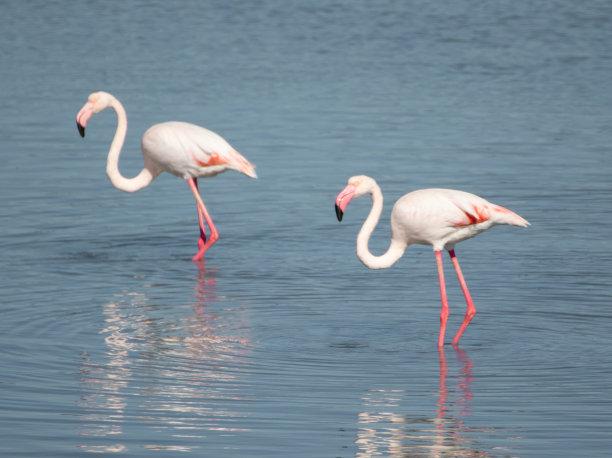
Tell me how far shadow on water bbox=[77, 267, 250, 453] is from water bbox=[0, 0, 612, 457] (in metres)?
0.02

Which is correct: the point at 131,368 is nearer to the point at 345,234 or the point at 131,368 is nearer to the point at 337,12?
the point at 345,234

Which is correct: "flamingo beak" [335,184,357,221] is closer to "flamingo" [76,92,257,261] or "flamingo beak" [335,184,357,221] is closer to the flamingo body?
the flamingo body

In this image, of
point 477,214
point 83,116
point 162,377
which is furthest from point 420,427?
point 83,116

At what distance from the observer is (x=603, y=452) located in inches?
221

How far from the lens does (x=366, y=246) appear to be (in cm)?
777

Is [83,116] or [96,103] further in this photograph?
[96,103]

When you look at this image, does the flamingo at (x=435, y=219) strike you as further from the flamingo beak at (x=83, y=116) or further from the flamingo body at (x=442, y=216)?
the flamingo beak at (x=83, y=116)

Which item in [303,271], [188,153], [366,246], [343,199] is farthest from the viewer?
[188,153]

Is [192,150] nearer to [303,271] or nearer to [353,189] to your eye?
[303,271]

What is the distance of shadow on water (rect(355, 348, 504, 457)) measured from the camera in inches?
221

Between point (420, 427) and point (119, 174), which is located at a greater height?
point (119, 174)

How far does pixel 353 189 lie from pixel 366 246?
1.34 feet

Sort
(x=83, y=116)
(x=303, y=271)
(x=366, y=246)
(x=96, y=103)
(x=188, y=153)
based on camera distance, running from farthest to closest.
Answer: (x=96, y=103) → (x=83, y=116) → (x=188, y=153) → (x=303, y=271) → (x=366, y=246)

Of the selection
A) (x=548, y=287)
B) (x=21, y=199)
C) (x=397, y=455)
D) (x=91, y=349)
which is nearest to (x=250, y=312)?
(x=91, y=349)
